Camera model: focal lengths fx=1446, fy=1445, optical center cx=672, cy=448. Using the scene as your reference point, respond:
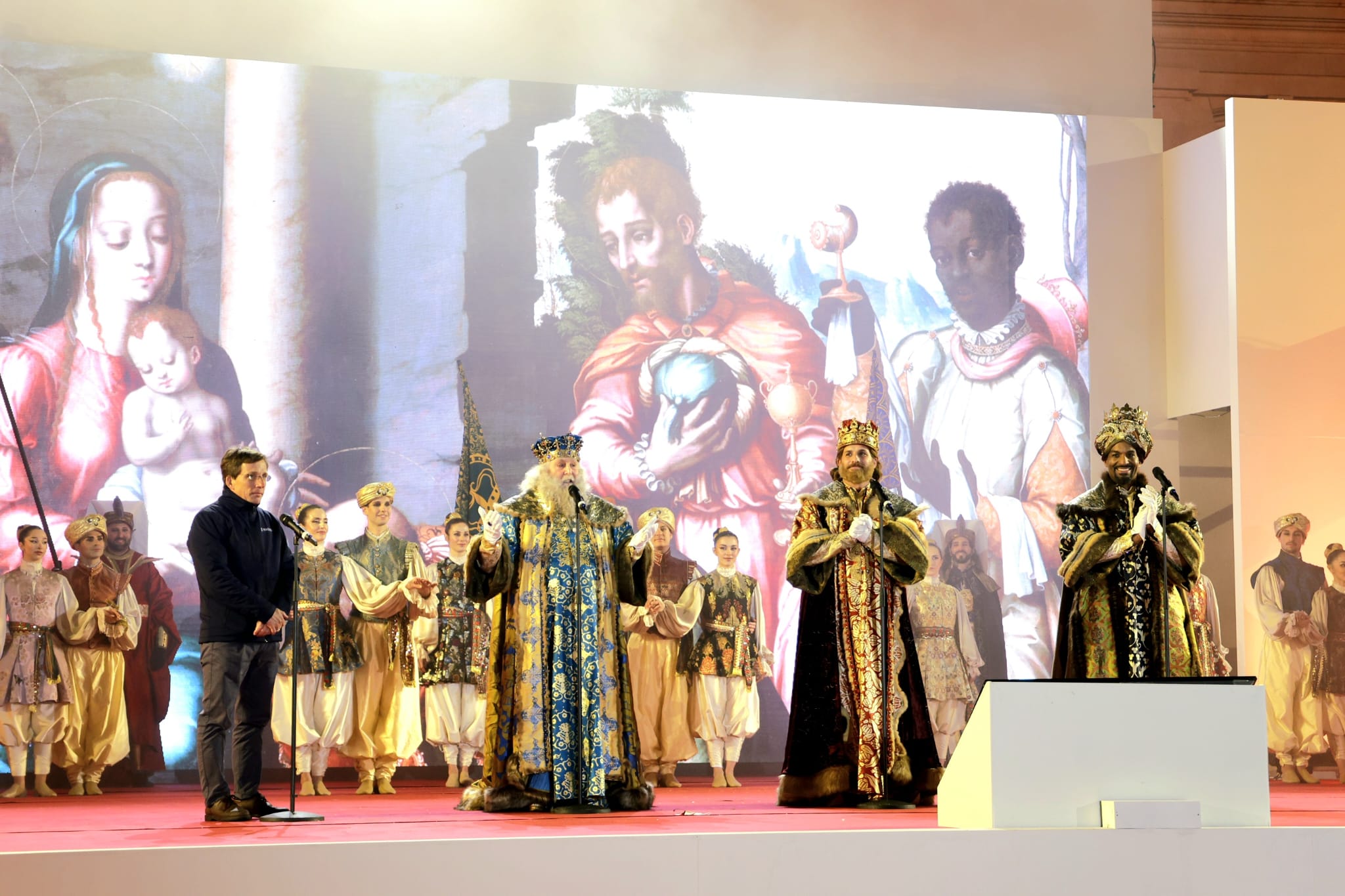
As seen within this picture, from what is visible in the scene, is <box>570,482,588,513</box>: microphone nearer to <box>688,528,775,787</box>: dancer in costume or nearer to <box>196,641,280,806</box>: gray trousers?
<box>196,641,280,806</box>: gray trousers

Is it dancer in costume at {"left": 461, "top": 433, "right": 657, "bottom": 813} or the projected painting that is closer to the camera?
dancer in costume at {"left": 461, "top": 433, "right": 657, "bottom": 813}

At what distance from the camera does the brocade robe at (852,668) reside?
19.6ft

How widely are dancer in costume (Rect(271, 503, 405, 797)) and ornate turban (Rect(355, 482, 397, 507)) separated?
0.33m

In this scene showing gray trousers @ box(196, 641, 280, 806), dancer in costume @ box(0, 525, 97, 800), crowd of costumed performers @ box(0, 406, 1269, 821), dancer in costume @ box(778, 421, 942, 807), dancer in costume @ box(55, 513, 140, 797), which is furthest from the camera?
dancer in costume @ box(55, 513, 140, 797)

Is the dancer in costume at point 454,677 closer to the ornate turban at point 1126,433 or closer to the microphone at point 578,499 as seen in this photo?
the microphone at point 578,499

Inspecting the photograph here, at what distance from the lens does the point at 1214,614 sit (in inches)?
349

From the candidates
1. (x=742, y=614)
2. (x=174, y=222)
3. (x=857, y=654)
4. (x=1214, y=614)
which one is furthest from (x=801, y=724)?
(x=174, y=222)

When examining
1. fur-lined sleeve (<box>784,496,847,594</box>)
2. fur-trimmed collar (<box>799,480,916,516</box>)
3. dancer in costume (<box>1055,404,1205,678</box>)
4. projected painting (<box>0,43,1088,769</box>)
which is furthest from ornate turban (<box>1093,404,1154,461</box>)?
projected painting (<box>0,43,1088,769</box>)

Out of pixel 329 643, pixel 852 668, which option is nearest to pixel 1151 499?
pixel 852 668

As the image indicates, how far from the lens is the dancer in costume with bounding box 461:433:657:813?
5711 millimetres

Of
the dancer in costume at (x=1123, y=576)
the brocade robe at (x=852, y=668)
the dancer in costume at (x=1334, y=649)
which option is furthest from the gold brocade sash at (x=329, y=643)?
the dancer in costume at (x=1334, y=649)

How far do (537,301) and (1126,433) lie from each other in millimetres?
3945

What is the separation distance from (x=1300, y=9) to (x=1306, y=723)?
613 cm

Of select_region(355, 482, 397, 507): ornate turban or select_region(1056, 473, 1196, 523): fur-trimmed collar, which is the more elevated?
select_region(355, 482, 397, 507): ornate turban
